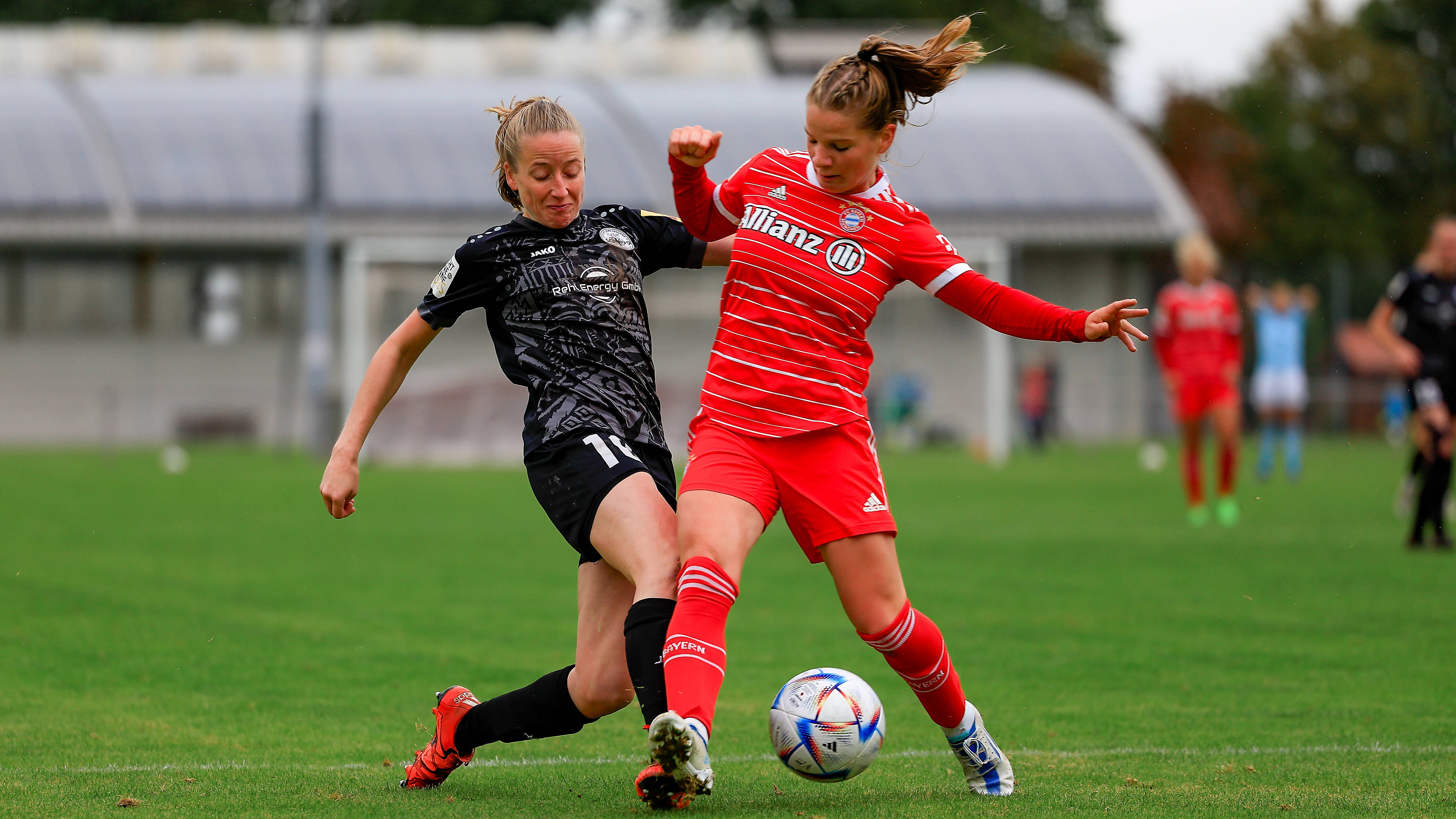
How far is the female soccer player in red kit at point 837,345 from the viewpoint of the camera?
430 cm

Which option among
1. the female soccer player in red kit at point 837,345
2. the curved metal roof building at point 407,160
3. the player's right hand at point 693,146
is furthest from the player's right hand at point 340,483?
the curved metal roof building at point 407,160

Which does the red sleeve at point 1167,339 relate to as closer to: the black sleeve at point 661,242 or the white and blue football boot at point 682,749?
the black sleeve at point 661,242

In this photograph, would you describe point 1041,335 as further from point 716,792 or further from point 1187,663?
point 1187,663

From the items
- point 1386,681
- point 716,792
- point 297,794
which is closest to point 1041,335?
point 716,792

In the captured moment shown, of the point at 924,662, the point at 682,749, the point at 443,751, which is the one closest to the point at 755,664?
the point at 443,751

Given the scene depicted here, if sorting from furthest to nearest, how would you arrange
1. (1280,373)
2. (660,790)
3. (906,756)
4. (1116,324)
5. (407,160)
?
1. (407,160)
2. (1280,373)
3. (906,756)
4. (1116,324)
5. (660,790)

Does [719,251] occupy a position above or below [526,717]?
above

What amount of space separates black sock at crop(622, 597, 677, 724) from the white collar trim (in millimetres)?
1173

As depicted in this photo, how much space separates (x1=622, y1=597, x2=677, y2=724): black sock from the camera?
13.5ft

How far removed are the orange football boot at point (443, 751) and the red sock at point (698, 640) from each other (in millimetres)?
814

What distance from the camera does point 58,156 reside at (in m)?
30.5

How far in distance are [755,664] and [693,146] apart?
3.03 meters

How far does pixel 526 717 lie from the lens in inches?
178

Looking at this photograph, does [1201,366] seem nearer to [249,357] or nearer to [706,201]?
[706,201]
